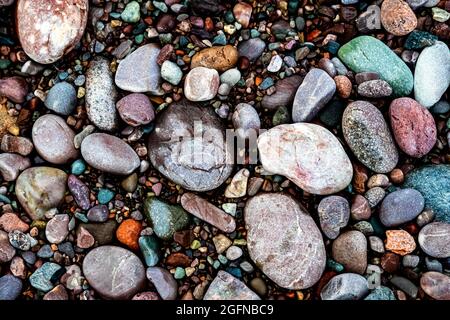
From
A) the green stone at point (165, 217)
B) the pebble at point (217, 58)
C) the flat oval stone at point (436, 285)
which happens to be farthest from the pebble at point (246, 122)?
the flat oval stone at point (436, 285)

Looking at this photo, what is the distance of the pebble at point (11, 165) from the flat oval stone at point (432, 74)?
1781 mm

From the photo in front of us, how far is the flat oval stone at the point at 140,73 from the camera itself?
91.8 inches

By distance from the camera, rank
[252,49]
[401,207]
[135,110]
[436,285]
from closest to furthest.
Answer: [436,285] < [401,207] < [135,110] < [252,49]

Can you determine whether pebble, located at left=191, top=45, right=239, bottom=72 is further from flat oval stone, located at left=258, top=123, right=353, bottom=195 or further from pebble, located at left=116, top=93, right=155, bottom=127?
flat oval stone, located at left=258, top=123, right=353, bottom=195

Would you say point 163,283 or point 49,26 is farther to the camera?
point 49,26

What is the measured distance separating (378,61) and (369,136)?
38 cm

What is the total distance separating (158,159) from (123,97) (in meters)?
0.33

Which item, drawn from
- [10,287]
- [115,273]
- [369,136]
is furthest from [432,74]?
[10,287]

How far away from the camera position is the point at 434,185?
2.22 meters

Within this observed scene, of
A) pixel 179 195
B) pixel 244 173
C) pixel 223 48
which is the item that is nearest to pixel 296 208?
pixel 244 173

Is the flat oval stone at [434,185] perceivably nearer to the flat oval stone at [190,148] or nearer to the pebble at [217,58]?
the flat oval stone at [190,148]

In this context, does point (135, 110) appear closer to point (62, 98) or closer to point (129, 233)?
point (62, 98)

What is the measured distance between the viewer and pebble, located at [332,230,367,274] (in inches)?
84.6

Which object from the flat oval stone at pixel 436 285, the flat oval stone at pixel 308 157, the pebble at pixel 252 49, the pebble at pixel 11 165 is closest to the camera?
the flat oval stone at pixel 436 285
